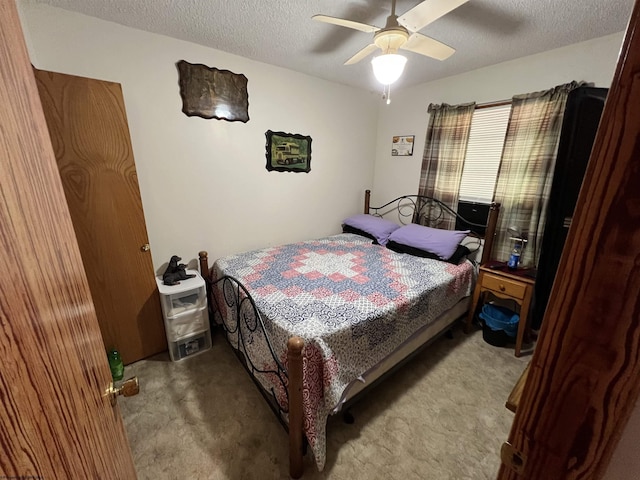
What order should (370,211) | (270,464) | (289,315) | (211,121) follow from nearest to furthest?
(270,464) < (289,315) < (211,121) < (370,211)

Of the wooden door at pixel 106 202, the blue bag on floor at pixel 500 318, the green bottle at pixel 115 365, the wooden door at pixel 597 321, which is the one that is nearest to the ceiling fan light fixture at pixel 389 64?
the wooden door at pixel 597 321

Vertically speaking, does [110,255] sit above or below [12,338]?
below

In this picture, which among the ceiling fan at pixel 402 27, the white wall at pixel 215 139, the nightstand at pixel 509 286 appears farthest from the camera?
the nightstand at pixel 509 286

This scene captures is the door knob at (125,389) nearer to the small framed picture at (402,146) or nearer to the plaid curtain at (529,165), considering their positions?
the plaid curtain at (529,165)

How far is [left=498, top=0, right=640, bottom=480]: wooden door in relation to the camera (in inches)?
12.5

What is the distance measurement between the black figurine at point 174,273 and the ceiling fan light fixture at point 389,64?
2.12 m

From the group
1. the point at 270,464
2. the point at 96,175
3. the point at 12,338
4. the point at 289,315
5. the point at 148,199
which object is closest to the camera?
the point at 12,338

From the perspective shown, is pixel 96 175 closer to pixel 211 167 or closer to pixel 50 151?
pixel 211 167

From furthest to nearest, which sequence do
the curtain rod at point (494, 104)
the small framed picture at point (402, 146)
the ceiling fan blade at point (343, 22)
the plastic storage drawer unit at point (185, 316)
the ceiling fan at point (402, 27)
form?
the small framed picture at point (402, 146)
the curtain rod at point (494, 104)
the plastic storage drawer unit at point (185, 316)
the ceiling fan blade at point (343, 22)
the ceiling fan at point (402, 27)

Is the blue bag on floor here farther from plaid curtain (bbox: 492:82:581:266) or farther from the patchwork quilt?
plaid curtain (bbox: 492:82:581:266)

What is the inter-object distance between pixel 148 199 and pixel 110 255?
55 centimetres

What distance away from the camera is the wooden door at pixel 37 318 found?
321 mm

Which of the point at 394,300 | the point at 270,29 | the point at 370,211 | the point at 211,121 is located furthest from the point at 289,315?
the point at 370,211

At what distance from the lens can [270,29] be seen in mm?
1945
